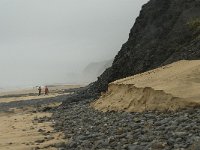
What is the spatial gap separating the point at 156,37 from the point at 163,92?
→ 1789 centimetres

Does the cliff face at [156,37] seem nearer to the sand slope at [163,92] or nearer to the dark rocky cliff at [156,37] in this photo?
the dark rocky cliff at [156,37]

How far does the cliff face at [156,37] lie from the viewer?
3325 cm

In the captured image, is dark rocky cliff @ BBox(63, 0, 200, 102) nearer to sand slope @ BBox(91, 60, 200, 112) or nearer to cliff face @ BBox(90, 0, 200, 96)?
cliff face @ BBox(90, 0, 200, 96)

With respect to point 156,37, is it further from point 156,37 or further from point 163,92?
point 163,92

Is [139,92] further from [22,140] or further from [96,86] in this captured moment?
[96,86]

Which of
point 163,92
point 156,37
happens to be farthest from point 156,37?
point 163,92

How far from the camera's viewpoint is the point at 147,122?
14977 millimetres

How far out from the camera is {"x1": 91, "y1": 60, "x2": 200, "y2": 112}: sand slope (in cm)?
1680

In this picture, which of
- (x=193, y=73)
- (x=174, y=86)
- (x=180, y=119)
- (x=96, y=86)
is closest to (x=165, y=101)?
(x=174, y=86)

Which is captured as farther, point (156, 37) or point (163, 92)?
point (156, 37)

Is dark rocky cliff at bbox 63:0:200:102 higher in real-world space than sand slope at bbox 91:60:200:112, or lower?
higher

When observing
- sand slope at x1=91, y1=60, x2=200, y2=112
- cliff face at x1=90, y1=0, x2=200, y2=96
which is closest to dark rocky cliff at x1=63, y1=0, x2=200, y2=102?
cliff face at x1=90, y1=0, x2=200, y2=96

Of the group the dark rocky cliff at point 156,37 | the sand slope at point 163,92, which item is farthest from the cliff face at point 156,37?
the sand slope at point 163,92

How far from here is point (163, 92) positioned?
18.3 metres
